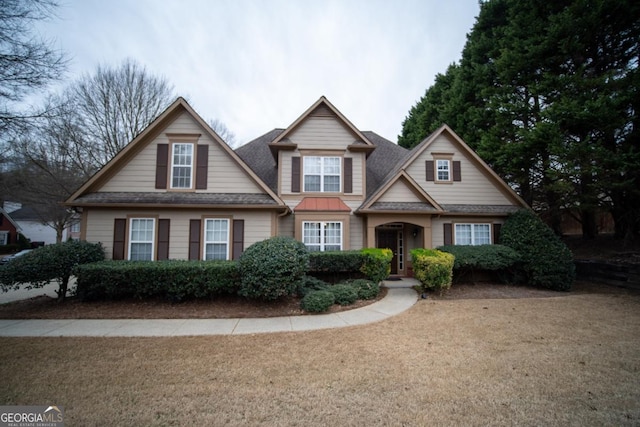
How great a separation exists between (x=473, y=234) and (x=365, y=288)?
762cm

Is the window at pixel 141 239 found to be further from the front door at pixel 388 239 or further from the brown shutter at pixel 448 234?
the brown shutter at pixel 448 234

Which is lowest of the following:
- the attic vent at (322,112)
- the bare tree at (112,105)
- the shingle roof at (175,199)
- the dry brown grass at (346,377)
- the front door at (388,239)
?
the dry brown grass at (346,377)

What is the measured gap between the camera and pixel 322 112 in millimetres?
12859

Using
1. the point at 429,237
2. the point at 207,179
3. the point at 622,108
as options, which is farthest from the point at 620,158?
the point at 207,179

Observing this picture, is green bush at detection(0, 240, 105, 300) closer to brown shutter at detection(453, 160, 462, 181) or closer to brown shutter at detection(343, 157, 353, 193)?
brown shutter at detection(343, 157, 353, 193)

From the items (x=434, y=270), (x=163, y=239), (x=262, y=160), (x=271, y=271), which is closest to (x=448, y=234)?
(x=434, y=270)

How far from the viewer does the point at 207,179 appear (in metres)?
11.4

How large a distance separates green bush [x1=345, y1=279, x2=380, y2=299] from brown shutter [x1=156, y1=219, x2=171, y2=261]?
7431 mm

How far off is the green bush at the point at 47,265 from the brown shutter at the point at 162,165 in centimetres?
336

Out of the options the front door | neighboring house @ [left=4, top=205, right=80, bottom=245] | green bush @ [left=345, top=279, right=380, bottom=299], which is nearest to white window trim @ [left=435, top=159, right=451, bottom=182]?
the front door

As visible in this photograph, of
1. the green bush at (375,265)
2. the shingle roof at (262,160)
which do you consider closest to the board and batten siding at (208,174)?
the shingle roof at (262,160)

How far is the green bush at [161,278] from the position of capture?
828cm

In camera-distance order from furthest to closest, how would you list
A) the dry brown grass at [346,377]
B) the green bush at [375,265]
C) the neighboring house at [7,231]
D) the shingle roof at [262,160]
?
the neighboring house at [7,231]
the shingle roof at [262,160]
the green bush at [375,265]
the dry brown grass at [346,377]

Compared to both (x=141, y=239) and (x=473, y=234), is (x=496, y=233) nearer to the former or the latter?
(x=473, y=234)
